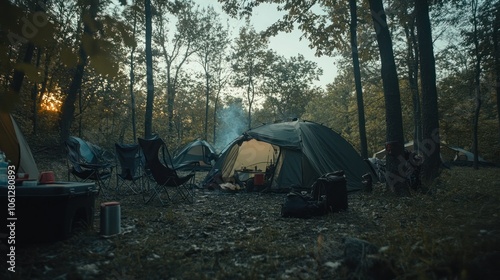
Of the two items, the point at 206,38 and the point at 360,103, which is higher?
the point at 206,38

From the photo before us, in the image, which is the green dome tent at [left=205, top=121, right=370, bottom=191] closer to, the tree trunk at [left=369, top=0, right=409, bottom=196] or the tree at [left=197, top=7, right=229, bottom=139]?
the tree trunk at [left=369, top=0, right=409, bottom=196]

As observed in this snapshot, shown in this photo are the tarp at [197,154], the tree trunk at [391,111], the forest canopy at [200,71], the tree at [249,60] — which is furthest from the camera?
the tree at [249,60]

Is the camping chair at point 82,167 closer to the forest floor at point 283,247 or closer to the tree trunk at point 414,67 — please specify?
the forest floor at point 283,247

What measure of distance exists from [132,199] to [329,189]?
4498mm

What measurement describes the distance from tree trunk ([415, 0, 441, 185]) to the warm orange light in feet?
68.1

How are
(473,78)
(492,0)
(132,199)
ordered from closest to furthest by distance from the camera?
(132,199), (492,0), (473,78)

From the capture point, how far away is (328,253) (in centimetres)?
329

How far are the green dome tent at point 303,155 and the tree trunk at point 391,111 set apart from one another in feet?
5.04

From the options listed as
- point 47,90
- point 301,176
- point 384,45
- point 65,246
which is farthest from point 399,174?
point 47,90

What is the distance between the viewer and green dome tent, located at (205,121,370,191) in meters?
8.58

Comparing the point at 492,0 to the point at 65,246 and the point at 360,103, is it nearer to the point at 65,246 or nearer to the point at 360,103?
the point at 360,103

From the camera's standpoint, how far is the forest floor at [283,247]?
254cm

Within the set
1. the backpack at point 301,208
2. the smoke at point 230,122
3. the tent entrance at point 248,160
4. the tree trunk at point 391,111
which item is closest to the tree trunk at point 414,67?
the tent entrance at point 248,160

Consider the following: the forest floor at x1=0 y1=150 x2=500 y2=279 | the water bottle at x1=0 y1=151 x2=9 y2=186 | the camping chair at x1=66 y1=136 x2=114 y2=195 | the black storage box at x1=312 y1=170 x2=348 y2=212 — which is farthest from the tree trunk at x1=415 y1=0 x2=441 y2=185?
the water bottle at x1=0 y1=151 x2=9 y2=186
